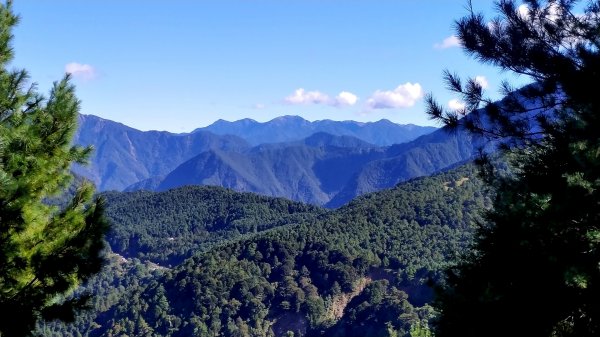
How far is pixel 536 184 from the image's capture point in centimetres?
771

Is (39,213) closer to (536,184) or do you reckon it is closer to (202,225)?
(536,184)

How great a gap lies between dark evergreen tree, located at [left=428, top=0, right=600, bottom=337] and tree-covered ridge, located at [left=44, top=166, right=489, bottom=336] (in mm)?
70975

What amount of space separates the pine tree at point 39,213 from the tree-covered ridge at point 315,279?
239 feet

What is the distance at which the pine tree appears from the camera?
7180 mm

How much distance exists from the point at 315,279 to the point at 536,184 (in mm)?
98967

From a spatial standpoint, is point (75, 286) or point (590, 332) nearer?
point (590, 332)

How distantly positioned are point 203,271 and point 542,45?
324 ft

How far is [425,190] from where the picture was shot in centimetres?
12188

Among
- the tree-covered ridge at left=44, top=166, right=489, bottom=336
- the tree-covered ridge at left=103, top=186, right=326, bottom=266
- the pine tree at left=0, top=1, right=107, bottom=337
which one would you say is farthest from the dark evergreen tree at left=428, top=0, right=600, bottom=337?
the tree-covered ridge at left=103, top=186, right=326, bottom=266

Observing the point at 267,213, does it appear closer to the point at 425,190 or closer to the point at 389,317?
the point at 425,190

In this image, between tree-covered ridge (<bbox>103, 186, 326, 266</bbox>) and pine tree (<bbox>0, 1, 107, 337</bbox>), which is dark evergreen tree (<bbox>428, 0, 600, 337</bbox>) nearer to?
pine tree (<bbox>0, 1, 107, 337</bbox>)

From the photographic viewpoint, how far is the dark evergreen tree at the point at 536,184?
19.8ft

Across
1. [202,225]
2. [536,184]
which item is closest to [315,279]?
[202,225]

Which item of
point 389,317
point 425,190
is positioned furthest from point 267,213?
point 389,317
